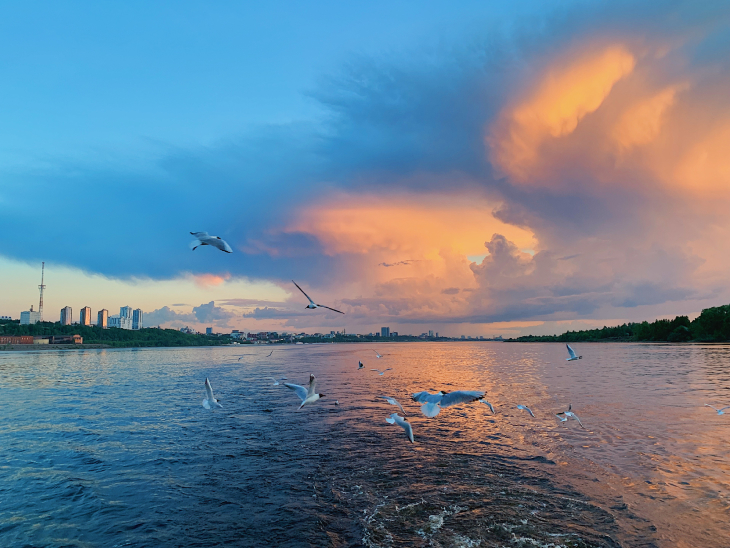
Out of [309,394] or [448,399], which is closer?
[448,399]

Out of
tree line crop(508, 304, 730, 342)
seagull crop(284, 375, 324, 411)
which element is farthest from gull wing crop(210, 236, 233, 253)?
tree line crop(508, 304, 730, 342)

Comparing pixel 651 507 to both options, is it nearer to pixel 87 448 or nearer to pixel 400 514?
pixel 400 514

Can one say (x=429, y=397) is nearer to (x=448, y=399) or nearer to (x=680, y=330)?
(x=448, y=399)

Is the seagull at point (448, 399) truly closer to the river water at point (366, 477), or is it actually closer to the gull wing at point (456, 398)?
the gull wing at point (456, 398)

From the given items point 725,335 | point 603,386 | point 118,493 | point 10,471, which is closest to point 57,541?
point 118,493

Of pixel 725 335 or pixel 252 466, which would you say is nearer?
pixel 252 466

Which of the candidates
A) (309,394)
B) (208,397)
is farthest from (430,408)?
(208,397)

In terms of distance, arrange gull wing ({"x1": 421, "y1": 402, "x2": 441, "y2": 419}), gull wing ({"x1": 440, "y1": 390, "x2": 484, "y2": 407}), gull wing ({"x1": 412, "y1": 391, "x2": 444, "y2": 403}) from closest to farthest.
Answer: gull wing ({"x1": 421, "y1": 402, "x2": 441, "y2": 419}) < gull wing ({"x1": 440, "y1": 390, "x2": 484, "y2": 407}) < gull wing ({"x1": 412, "y1": 391, "x2": 444, "y2": 403})

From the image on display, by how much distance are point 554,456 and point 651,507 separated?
13.5ft

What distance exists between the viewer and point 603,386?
1222 inches

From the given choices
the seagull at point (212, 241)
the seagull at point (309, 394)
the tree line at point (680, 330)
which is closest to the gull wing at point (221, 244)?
the seagull at point (212, 241)

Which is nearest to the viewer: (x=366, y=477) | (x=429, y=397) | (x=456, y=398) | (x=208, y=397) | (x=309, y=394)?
(x=456, y=398)

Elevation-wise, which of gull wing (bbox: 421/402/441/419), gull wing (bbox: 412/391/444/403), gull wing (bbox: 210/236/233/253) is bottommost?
gull wing (bbox: 421/402/441/419)

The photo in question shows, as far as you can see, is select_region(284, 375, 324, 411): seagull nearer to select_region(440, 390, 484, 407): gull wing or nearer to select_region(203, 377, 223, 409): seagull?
select_region(203, 377, 223, 409): seagull
